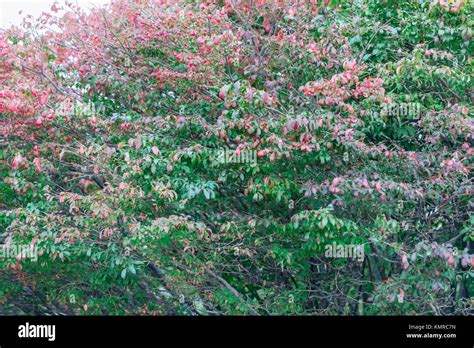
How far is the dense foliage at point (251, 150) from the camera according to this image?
6.37 metres

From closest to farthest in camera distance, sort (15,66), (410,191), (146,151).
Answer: (410,191)
(146,151)
(15,66)

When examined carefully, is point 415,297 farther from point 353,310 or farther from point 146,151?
point 146,151

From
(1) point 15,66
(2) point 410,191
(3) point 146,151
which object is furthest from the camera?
(1) point 15,66

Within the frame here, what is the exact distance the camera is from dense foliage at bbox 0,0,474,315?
637 centimetres

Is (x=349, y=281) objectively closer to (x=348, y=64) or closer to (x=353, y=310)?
(x=353, y=310)

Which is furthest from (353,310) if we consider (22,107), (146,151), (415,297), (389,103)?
(22,107)

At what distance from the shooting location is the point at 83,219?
22.1ft

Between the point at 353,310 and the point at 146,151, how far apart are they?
318 cm

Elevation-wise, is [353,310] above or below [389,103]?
below

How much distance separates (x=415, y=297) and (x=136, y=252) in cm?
319

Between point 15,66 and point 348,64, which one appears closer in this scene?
point 348,64

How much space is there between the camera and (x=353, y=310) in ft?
24.1

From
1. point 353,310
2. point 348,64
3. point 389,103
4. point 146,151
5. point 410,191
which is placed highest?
point 348,64

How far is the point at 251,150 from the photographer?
642 centimetres
